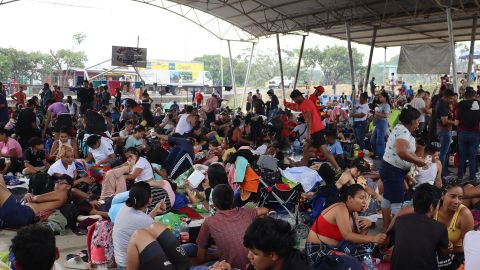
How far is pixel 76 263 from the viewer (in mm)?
4047

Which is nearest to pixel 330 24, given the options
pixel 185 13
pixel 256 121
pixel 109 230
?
pixel 185 13

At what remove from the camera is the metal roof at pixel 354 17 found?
504 inches

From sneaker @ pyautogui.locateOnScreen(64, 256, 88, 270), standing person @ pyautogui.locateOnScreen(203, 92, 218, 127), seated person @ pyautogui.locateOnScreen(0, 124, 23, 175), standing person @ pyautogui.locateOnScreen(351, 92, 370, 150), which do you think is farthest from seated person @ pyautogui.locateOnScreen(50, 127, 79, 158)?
standing person @ pyautogui.locateOnScreen(351, 92, 370, 150)

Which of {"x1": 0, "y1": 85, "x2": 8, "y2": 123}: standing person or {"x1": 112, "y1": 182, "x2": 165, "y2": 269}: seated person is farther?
{"x1": 0, "y1": 85, "x2": 8, "y2": 123}: standing person

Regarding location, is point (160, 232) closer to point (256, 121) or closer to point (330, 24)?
point (256, 121)

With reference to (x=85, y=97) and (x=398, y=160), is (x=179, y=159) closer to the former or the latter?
(x=398, y=160)

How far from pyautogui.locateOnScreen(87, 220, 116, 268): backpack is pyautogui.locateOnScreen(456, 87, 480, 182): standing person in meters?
5.09

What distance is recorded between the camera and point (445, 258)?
121 inches

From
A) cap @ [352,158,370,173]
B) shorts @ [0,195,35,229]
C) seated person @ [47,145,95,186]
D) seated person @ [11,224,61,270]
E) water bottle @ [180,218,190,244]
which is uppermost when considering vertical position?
seated person @ [11,224,61,270]

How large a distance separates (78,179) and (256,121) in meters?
4.36

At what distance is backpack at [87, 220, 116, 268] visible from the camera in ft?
12.9

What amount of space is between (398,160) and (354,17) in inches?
446

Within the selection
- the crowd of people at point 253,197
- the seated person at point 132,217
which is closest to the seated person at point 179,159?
the crowd of people at point 253,197

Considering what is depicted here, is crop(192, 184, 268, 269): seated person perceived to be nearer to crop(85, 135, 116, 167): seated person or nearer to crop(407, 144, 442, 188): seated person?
crop(407, 144, 442, 188): seated person
